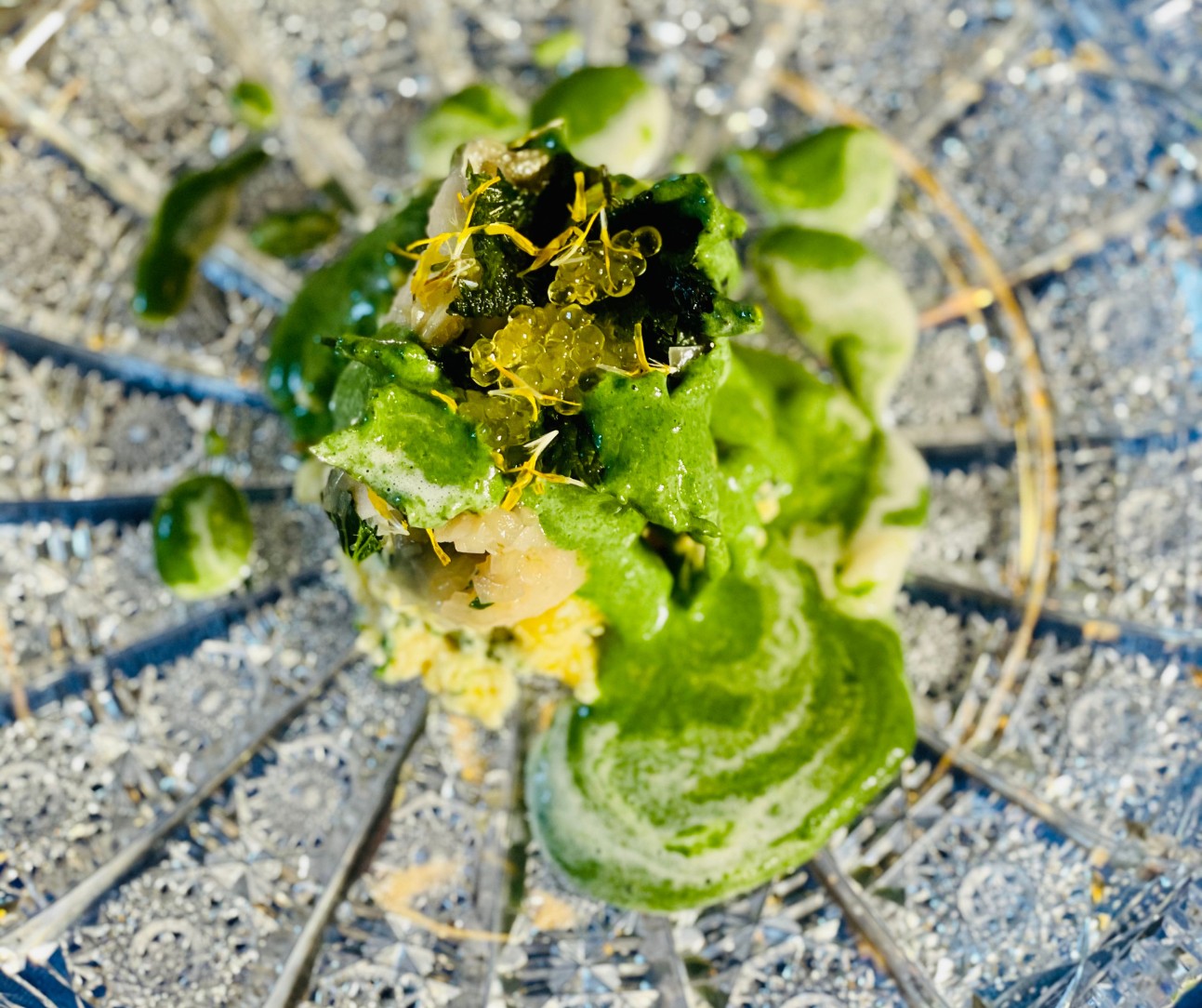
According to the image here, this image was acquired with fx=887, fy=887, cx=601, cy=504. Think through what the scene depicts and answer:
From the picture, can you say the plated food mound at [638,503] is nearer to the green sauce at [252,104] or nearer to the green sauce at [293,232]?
the green sauce at [293,232]

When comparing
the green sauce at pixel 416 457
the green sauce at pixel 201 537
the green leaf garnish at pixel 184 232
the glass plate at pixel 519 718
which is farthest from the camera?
the green leaf garnish at pixel 184 232

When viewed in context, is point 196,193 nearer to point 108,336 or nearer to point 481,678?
point 108,336

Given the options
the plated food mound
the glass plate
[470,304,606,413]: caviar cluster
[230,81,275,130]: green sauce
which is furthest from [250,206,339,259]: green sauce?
[470,304,606,413]: caviar cluster

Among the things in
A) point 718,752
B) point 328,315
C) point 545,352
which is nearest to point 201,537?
point 328,315

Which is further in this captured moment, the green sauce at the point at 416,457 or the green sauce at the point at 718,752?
the green sauce at the point at 718,752

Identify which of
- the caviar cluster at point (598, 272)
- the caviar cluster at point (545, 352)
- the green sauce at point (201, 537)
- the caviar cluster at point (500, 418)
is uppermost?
the caviar cluster at point (598, 272)

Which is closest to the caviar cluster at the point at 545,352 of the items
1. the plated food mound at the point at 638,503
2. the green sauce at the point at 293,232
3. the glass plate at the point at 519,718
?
the plated food mound at the point at 638,503

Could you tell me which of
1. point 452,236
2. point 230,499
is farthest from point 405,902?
point 452,236

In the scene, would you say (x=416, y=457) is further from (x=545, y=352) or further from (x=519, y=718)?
(x=519, y=718)
